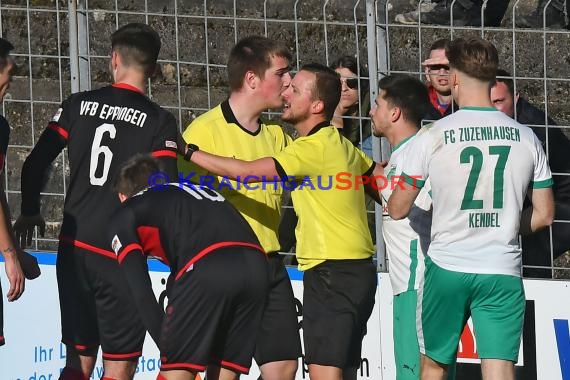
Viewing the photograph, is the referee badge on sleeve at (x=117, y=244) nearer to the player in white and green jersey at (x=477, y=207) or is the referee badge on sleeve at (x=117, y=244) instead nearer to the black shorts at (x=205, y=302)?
the black shorts at (x=205, y=302)

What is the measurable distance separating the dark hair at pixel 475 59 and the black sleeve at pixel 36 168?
2.28 m

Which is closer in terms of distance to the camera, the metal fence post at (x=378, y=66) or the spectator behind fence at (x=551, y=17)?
the metal fence post at (x=378, y=66)

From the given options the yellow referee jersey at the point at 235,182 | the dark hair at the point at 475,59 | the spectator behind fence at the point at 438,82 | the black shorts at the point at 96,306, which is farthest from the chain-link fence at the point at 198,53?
the dark hair at the point at 475,59

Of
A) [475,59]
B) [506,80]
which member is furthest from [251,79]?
[506,80]

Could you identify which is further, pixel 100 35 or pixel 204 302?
pixel 100 35

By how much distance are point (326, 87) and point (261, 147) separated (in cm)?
53

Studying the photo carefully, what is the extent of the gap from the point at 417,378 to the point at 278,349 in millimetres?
865

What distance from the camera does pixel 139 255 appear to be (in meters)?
6.66

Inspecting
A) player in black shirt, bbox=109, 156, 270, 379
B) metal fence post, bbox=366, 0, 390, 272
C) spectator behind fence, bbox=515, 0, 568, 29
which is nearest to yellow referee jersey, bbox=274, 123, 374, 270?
metal fence post, bbox=366, 0, 390, 272

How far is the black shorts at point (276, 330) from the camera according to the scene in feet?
26.3

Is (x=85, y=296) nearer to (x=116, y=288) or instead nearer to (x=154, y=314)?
(x=116, y=288)

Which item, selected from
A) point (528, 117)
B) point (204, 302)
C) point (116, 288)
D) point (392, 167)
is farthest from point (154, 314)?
point (528, 117)

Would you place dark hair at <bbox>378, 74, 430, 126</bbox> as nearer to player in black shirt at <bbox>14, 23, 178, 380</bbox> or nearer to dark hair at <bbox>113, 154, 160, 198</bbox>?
player in black shirt at <bbox>14, 23, 178, 380</bbox>

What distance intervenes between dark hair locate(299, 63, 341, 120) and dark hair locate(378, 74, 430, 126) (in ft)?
1.14
